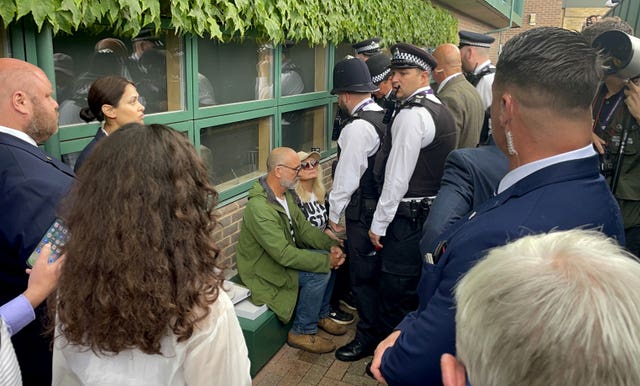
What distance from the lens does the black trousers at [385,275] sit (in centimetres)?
327

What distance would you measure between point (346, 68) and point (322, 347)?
204 cm

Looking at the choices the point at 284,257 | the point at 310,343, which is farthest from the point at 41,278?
the point at 310,343

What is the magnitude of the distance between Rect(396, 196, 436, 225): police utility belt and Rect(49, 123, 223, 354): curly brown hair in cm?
201

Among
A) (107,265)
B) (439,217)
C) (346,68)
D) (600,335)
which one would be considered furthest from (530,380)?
(346,68)

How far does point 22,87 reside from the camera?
80.2 inches

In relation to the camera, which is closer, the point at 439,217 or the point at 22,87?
the point at 439,217

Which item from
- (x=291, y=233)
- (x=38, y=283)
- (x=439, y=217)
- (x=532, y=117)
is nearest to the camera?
(x=532, y=117)

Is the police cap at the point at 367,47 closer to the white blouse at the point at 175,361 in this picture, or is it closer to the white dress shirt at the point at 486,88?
the white dress shirt at the point at 486,88

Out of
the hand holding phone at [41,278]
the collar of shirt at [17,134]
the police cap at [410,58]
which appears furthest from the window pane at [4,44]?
the police cap at [410,58]

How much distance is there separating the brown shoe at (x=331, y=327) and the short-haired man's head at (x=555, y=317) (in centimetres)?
306

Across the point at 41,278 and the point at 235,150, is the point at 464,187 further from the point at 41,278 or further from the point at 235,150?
Result: the point at 235,150

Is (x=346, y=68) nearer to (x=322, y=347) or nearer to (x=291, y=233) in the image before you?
(x=291, y=233)

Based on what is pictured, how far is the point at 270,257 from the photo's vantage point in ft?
11.3

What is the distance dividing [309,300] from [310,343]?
0.31 m
